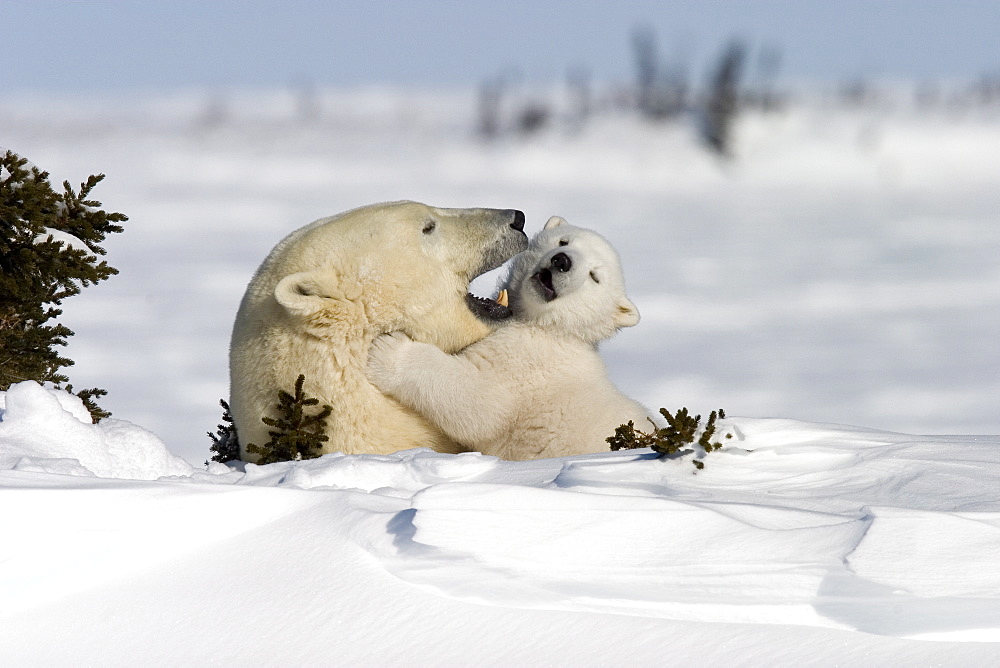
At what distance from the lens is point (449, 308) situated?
17.2 ft

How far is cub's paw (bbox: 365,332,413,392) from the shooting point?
4992mm

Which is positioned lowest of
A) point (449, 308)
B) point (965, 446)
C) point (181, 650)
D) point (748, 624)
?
point (181, 650)

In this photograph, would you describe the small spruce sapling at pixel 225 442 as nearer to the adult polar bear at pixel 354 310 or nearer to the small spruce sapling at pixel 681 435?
the adult polar bear at pixel 354 310

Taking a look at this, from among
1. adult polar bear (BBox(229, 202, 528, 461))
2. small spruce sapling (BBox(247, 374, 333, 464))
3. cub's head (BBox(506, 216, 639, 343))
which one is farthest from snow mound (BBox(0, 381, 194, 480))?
cub's head (BBox(506, 216, 639, 343))

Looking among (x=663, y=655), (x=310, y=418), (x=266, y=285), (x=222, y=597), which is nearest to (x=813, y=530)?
(x=663, y=655)

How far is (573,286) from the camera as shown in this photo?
543cm

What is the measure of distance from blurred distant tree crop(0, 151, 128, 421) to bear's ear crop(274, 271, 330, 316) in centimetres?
98

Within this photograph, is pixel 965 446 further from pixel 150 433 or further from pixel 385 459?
pixel 150 433

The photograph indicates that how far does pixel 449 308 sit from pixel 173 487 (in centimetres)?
204

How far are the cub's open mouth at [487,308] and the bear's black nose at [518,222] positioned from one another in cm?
41

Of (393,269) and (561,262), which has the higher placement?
(561,262)

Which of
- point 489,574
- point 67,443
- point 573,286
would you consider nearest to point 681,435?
point 489,574

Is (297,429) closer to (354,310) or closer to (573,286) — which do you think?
(354,310)

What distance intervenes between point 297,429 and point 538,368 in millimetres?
1220
